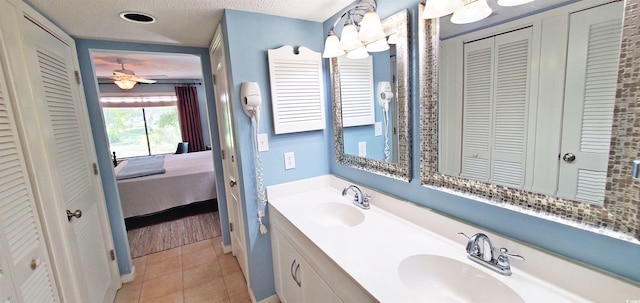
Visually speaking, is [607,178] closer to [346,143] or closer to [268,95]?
[346,143]

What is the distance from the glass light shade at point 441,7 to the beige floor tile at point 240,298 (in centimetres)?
226

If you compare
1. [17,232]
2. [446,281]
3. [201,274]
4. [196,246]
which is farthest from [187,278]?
[446,281]

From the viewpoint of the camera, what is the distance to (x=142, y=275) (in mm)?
2406

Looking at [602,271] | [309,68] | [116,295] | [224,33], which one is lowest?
[116,295]

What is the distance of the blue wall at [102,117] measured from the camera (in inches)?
79.6

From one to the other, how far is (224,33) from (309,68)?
0.60 meters

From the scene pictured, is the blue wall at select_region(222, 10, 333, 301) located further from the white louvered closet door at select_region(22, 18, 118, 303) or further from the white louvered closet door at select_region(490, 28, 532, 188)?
the white louvered closet door at select_region(490, 28, 532, 188)

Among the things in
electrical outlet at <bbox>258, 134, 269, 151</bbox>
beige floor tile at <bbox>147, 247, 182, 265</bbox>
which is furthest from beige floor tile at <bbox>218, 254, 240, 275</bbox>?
electrical outlet at <bbox>258, 134, 269, 151</bbox>

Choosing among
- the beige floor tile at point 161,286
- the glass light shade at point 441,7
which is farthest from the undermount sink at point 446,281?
the beige floor tile at point 161,286

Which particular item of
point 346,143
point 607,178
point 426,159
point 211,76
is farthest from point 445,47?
point 211,76

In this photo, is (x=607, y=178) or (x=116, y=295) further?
(x=116, y=295)

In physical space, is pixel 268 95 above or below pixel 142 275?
above

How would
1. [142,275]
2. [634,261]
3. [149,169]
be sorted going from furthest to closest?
1. [149,169]
2. [142,275]
3. [634,261]

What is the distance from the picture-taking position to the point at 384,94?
1.44m
